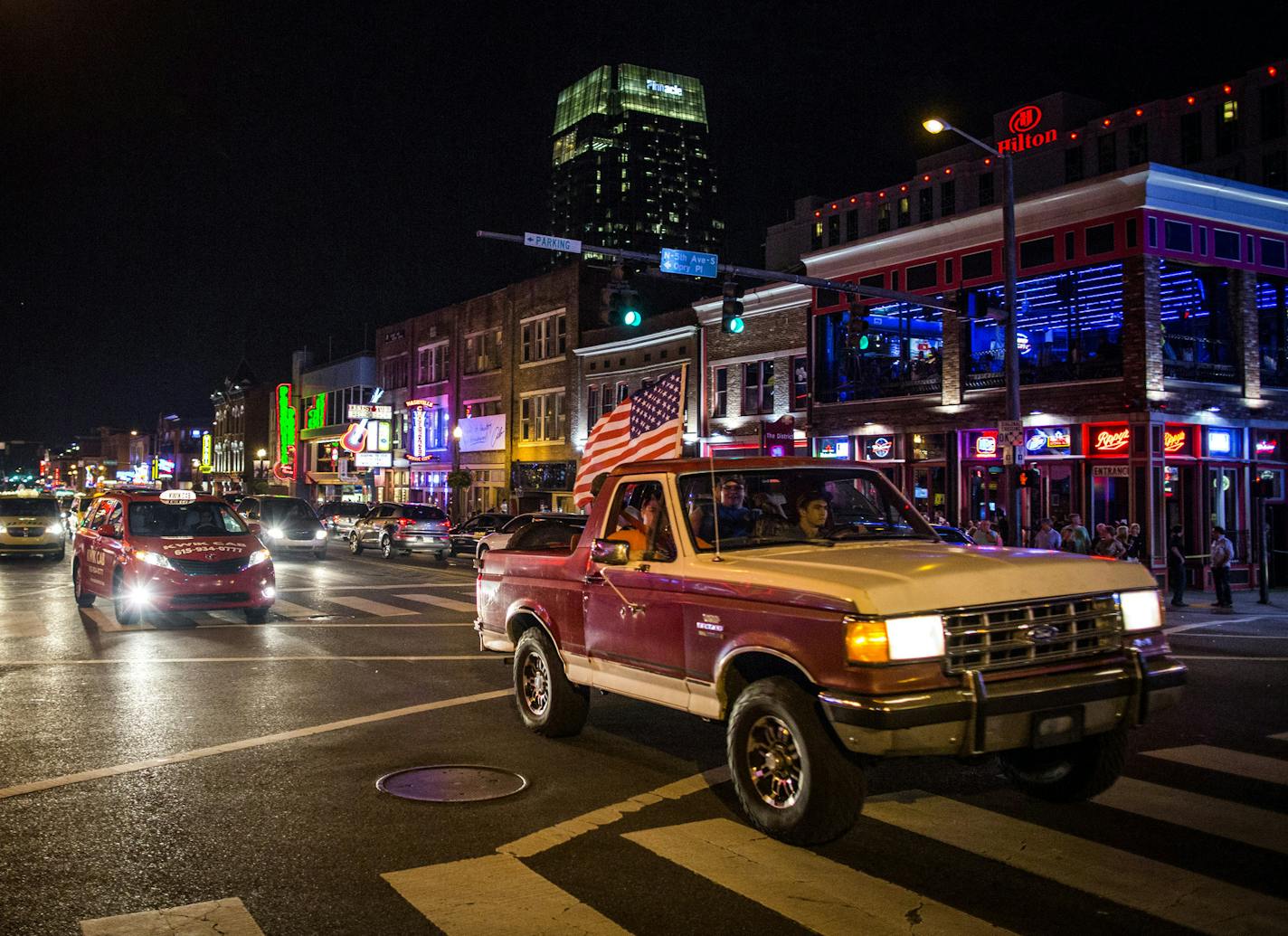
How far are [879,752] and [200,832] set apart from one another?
375 cm

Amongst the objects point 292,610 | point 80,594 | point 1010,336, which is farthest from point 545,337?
point 80,594

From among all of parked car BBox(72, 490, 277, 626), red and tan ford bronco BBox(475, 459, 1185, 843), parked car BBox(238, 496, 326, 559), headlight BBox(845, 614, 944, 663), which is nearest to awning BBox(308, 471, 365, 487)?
parked car BBox(238, 496, 326, 559)

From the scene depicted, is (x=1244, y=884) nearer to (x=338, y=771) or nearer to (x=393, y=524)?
(x=338, y=771)

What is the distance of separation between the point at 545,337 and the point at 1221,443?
98.4 ft

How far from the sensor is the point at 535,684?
346 inches

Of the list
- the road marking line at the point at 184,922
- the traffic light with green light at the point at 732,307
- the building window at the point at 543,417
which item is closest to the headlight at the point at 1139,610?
the road marking line at the point at 184,922

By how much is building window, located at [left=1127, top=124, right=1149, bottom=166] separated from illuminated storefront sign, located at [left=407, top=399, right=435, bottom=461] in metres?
35.2

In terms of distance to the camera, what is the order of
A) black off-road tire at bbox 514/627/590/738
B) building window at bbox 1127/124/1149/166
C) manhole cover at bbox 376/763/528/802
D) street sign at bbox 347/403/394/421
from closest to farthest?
manhole cover at bbox 376/763/528/802, black off-road tire at bbox 514/627/590/738, building window at bbox 1127/124/1149/166, street sign at bbox 347/403/394/421

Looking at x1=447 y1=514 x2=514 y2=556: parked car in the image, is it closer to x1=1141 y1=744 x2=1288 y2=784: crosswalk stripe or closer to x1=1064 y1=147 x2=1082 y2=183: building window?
x1=1141 y1=744 x2=1288 y2=784: crosswalk stripe

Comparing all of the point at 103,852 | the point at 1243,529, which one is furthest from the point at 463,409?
the point at 103,852

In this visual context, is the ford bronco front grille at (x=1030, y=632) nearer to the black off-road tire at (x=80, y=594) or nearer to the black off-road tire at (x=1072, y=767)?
the black off-road tire at (x=1072, y=767)

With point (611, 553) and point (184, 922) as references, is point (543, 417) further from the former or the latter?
point (184, 922)

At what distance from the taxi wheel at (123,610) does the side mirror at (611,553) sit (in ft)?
35.2

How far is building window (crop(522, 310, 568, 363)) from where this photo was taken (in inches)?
1889
